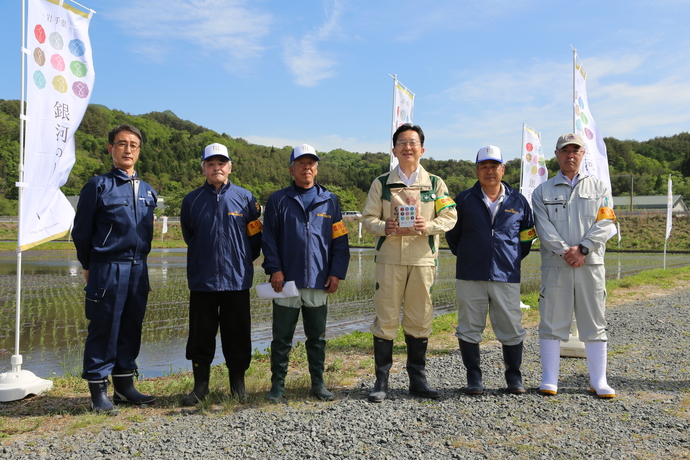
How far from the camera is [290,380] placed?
4.74 m

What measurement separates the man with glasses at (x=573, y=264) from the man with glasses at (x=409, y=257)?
0.97 meters

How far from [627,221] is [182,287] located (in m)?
47.5

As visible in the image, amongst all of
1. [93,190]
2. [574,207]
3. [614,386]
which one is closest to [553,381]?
[614,386]

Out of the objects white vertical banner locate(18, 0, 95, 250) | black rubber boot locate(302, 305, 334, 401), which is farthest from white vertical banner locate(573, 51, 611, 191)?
white vertical banner locate(18, 0, 95, 250)

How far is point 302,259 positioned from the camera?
410 centimetres

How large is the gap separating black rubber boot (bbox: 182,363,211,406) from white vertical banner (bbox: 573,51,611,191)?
603cm

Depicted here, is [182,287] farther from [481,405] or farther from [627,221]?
[627,221]

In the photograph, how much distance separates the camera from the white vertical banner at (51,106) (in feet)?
14.9

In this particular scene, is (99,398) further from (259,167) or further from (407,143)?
(259,167)

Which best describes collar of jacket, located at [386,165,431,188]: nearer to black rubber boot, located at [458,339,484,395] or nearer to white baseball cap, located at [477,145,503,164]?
white baseball cap, located at [477,145,503,164]

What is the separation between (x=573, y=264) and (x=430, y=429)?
6.33ft

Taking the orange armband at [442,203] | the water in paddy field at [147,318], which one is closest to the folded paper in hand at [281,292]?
the orange armband at [442,203]

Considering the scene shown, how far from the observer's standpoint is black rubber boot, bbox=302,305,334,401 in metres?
4.17

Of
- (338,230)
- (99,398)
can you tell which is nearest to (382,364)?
(338,230)
